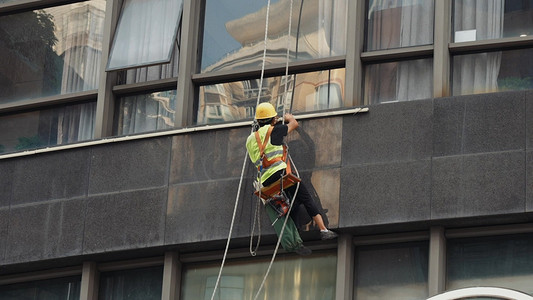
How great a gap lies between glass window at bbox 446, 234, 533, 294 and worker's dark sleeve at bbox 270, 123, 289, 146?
2482 mm

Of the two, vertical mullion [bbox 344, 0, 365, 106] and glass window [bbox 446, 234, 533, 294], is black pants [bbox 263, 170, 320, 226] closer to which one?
vertical mullion [bbox 344, 0, 365, 106]

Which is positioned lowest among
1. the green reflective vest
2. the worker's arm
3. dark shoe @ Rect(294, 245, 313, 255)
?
dark shoe @ Rect(294, 245, 313, 255)

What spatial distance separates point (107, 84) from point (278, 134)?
11.5ft

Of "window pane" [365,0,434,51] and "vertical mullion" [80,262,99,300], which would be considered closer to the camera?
"window pane" [365,0,434,51]

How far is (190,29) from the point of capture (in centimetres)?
2166

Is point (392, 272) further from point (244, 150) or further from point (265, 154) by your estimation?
point (244, 150)

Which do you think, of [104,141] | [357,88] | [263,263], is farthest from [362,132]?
[104,141]

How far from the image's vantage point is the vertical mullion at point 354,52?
20.3 metres

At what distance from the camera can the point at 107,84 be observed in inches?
869

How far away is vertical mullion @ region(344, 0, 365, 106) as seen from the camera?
20281 millimetres

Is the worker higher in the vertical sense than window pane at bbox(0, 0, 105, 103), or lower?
lower

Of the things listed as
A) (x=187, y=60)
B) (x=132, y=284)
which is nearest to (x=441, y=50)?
(x=187, y=60)

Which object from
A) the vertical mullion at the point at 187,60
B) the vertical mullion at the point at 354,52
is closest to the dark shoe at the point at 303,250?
the vertical mullion at the point at 354,52

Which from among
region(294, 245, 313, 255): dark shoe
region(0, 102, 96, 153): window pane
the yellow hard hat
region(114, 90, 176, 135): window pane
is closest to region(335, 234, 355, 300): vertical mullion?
region(294, 245, 313, 255): dark shoe
